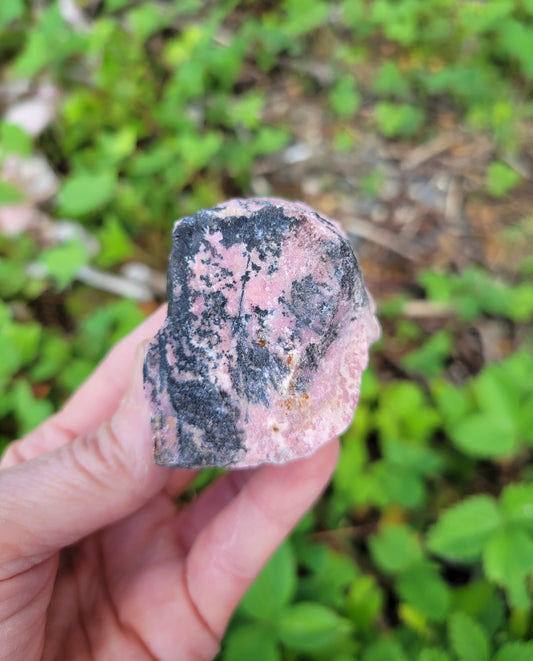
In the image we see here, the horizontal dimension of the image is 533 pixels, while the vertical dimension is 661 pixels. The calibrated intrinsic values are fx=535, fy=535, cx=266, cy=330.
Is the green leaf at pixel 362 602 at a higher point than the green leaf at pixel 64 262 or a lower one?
lower

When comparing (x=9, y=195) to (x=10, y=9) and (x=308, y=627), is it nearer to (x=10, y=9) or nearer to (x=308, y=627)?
(x=10, y=9)

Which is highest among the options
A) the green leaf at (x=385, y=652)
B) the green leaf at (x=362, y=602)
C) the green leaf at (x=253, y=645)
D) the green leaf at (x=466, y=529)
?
the green leaf at (x=466, y=529)

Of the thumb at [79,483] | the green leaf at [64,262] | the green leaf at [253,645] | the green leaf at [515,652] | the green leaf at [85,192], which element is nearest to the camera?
the thumb at [79,483]

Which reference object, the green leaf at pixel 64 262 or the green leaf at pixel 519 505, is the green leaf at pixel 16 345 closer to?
the green leaf at pixel 64 262

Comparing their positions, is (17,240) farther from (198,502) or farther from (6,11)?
(198,502)

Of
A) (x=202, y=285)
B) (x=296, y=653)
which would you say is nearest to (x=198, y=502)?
(x=296, y=653)

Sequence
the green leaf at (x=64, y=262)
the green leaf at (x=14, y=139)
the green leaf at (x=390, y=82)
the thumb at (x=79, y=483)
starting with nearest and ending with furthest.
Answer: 1. the thumb at (x=79, y=483)
2. the green leaf at (x=64, y=262)
3. the green leaf at (x=14, y=139)
4. the green leaf at (x=390, y=82)

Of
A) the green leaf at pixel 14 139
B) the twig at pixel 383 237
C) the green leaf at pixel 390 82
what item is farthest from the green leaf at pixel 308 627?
the green leaf at pixel 390 82

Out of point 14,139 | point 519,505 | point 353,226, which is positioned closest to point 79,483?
point 519,505

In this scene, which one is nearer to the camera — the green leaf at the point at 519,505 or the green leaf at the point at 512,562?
the green leaf at the point at 512,562
